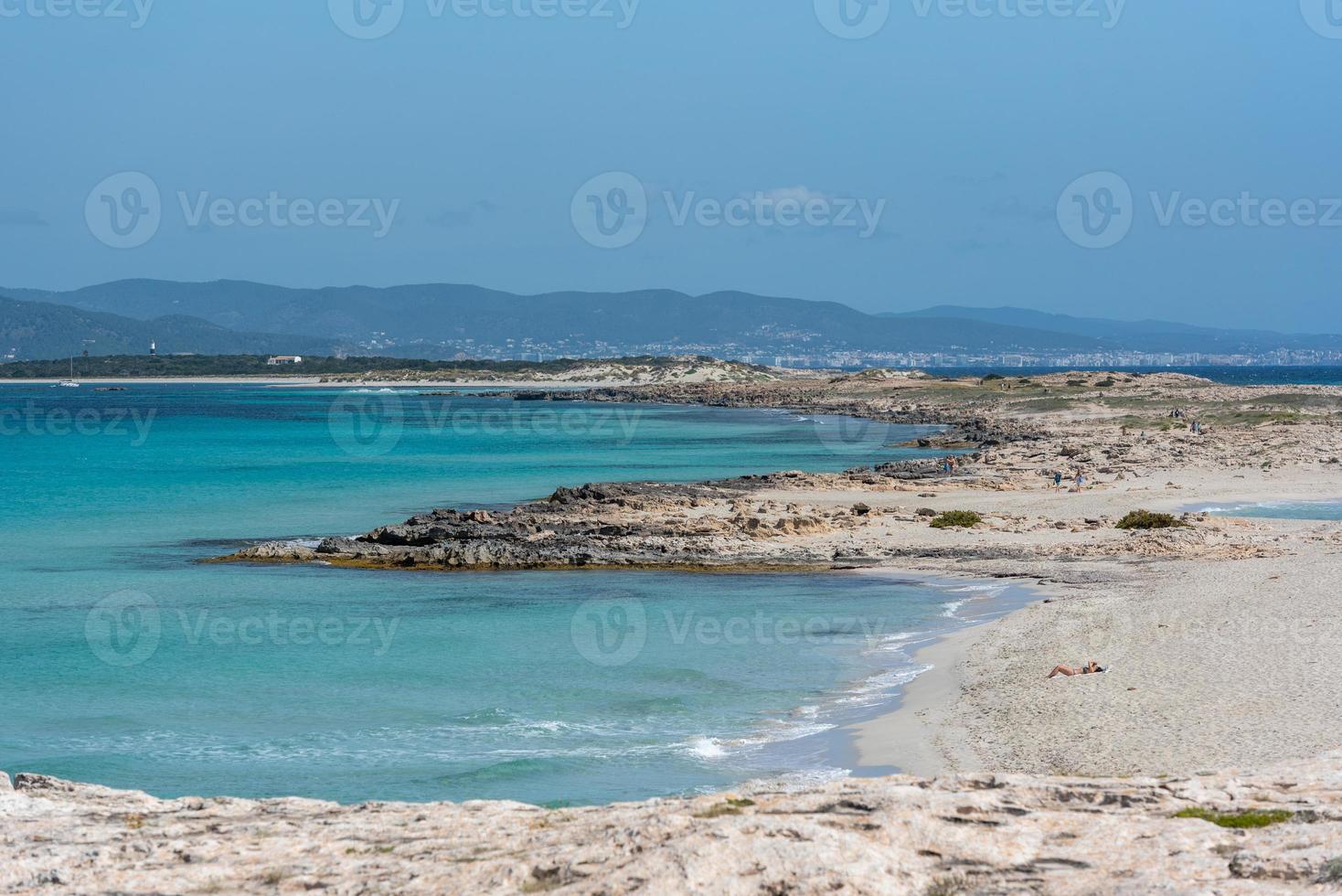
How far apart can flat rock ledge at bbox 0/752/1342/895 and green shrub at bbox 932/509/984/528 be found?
20916 mm

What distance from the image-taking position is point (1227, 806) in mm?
8133

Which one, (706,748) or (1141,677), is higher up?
(1141,677)

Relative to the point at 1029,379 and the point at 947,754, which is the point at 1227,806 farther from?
the point at 1029,379

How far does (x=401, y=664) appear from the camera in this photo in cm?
1838

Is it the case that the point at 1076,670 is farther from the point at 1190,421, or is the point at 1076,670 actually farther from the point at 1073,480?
the point at 1190,421

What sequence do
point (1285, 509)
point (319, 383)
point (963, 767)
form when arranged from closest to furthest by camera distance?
point (963, 767) → point (1285, 509) → point (319, 383)

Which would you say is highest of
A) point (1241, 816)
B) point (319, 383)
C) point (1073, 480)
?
point (1241, 816)

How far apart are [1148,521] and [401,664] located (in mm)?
18117

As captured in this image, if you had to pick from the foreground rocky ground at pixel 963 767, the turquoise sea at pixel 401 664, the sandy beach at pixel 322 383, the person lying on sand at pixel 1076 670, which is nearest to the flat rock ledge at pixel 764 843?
the foreground rocky ground at pixel 963 767

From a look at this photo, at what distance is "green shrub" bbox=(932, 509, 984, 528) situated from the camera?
3009 centimetres

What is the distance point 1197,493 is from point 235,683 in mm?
27741


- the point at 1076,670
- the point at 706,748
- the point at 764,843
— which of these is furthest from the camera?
the point at 1076,670

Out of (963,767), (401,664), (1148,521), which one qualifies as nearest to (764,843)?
(963,767)

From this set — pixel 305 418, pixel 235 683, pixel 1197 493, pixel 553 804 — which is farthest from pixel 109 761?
pixel 305 418
